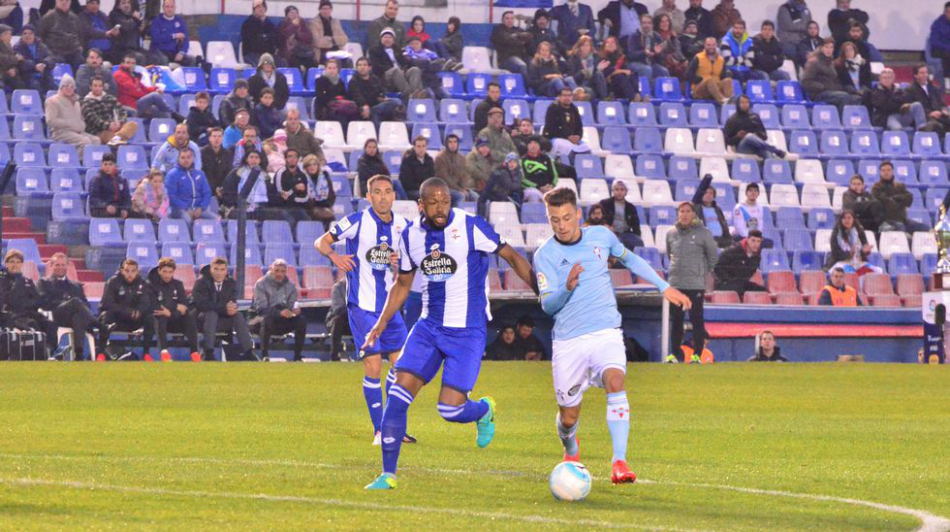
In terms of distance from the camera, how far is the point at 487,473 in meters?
9.82

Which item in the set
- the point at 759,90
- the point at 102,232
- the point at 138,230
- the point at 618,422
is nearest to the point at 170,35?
the point at 138,230

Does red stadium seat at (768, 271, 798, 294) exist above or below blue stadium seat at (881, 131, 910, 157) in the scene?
below

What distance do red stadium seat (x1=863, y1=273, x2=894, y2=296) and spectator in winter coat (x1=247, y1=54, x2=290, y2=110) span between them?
31.7 feet

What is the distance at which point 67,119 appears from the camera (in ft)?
81.6

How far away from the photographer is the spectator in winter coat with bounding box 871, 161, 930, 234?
87.9 feet

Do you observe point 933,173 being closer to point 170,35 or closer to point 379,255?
point 170,35

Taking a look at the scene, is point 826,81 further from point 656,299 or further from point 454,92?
point 656,299

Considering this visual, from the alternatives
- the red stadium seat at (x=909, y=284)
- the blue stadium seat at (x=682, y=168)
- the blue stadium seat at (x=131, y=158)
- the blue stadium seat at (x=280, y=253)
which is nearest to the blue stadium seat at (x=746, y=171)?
the blue stadium seat at (x=682, y=168)

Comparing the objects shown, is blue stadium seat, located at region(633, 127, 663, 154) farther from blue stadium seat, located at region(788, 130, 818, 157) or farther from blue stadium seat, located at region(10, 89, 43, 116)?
blue stadium seat, located at region(10, 89, 43, 116)

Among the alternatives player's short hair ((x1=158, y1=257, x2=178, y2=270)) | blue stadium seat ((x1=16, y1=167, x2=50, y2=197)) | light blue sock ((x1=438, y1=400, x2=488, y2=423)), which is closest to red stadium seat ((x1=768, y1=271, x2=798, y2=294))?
player's short hair ((x1=158, y1=257, x2=178, y2=270))

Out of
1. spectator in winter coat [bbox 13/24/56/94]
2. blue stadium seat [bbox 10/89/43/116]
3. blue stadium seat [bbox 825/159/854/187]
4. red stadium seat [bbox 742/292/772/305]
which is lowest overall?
red stadium seat [bbox 742/292/772/305]

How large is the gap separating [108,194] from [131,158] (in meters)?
2.05

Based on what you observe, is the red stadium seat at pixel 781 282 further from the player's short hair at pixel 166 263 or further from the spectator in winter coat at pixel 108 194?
the spectator in winter coat at pixel 108 194

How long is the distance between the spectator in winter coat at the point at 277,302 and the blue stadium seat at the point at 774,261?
24.2 feet
